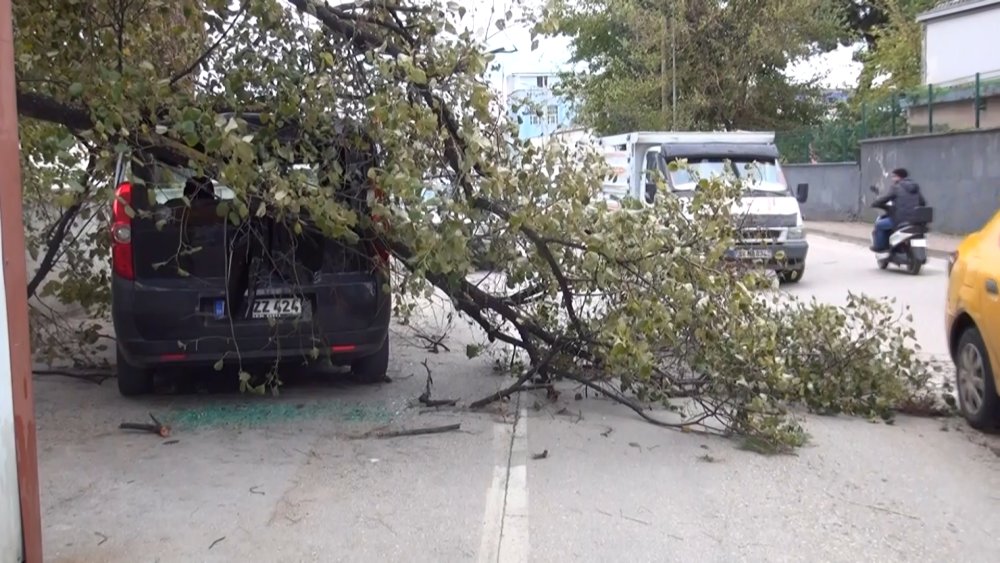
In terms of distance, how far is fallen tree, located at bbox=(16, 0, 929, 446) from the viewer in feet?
21.5

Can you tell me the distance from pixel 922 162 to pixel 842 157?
20.1ft

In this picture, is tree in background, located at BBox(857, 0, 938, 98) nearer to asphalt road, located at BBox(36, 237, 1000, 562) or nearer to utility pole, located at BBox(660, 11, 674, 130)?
utility pole, located at BBox(660, 11, 674, 130)

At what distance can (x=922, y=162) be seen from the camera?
26.3m

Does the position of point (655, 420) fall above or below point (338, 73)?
below

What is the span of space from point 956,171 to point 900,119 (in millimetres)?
4316

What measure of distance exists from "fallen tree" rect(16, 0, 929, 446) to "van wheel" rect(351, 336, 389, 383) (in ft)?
Answer: 2.88

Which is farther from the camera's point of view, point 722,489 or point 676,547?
point 722,489

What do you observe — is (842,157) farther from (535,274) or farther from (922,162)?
(535,274)

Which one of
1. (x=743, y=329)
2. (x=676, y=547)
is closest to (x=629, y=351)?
(x=743, y=329)

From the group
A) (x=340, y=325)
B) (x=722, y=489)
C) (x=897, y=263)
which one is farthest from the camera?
(x=897, y=263)

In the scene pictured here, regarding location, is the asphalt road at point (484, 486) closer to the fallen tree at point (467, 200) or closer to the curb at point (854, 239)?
the fallen tree at point (467, 200)

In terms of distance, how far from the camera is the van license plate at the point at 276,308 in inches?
293

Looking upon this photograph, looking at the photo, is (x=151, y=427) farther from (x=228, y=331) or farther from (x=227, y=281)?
(x=227, y=281)

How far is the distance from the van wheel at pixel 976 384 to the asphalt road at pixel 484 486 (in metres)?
0.18
